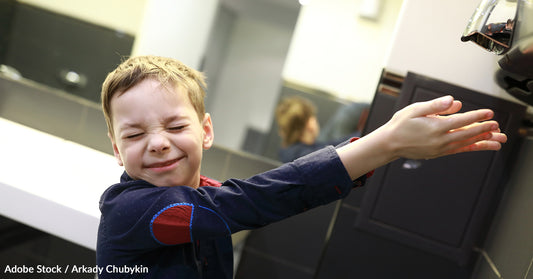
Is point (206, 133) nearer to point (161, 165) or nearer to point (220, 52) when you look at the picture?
point (161, 165)

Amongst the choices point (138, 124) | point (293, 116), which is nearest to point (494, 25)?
point (138, 124)

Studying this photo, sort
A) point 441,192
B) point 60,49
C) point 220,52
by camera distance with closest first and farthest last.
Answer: point 441,192
point 220,52
point 60,49

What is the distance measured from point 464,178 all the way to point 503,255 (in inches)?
9.8

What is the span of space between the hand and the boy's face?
0.35 meters

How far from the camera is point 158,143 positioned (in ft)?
2.24

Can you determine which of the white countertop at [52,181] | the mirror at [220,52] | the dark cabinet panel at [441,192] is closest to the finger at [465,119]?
the dark cabinet panel at [441,192]

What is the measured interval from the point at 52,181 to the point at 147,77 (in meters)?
0.71

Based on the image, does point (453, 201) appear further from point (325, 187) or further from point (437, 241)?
point (325, 187)

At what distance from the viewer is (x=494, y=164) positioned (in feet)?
3.82

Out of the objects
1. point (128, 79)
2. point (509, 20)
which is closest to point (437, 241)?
point (509, 20)

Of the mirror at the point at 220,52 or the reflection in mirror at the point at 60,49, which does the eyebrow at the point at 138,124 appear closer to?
the mirror at the point at 220,52

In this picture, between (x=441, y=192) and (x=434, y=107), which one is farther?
(x=441, y=192)

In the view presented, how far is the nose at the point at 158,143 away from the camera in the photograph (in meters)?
0.68

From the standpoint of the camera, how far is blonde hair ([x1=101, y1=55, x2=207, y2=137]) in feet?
2.35
